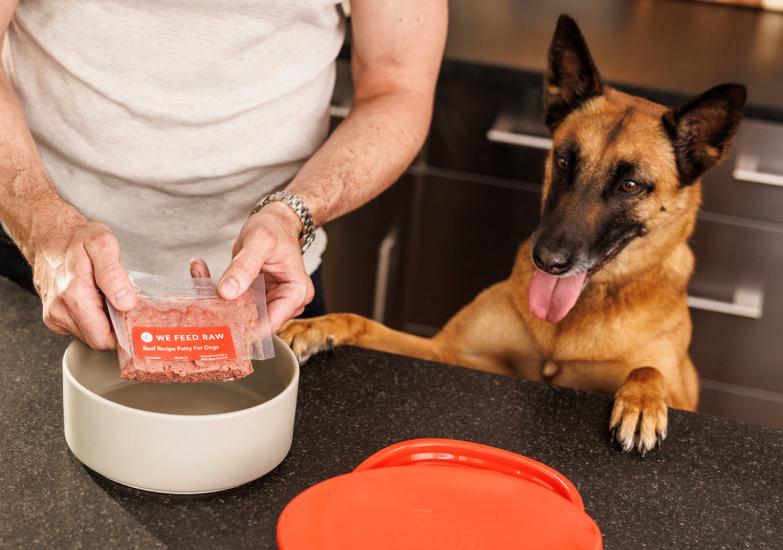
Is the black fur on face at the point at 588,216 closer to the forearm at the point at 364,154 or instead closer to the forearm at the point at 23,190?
the forearm at the point at 364,154

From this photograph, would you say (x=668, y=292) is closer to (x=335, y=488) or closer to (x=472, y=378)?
(x=472, y=378)

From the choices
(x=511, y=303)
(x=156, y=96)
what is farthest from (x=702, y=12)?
(x=156, y=96)

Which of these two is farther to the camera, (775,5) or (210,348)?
(775,5)

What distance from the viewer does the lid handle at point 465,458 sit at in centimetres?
67

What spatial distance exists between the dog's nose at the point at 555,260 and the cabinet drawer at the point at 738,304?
0.76 m

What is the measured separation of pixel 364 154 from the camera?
1.10 meters

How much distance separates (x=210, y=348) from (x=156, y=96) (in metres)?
0.52

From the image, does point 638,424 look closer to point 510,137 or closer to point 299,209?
point 299,209

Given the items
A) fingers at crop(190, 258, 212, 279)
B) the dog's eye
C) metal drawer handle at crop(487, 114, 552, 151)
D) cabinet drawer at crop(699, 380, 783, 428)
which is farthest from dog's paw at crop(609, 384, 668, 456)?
cabinet drawer at crop(699, 380, 783, 428)

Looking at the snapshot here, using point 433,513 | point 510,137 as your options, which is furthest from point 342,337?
point 510,137

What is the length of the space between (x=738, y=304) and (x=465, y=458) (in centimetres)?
162

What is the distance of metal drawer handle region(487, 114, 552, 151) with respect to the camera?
6.62 ft

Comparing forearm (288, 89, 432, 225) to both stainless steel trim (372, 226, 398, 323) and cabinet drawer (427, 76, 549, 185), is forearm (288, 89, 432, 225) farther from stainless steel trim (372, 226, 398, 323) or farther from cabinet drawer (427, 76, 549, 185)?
stainless steel trim (372, 226, 398, 323)

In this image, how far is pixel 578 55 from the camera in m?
1.51
